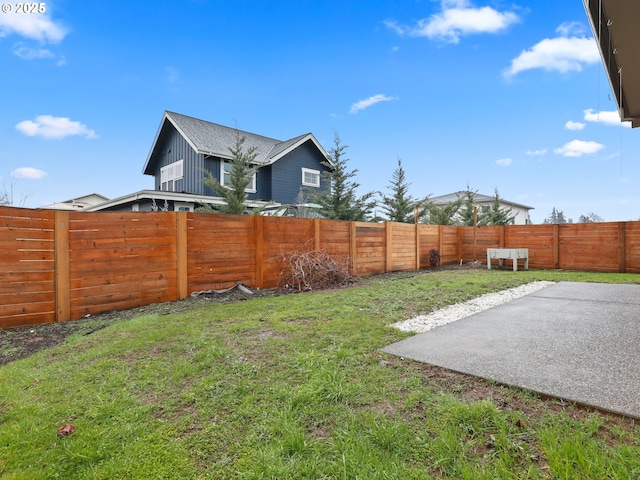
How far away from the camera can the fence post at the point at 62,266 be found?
4391mm

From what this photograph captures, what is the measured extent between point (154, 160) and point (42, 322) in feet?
44.2

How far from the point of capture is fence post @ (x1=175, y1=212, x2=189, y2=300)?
5.55m

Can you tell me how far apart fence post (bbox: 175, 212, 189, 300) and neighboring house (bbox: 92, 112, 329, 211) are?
20.4 ft

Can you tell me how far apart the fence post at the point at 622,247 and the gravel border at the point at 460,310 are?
5.11 m

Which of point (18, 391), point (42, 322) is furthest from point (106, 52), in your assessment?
point (18, 391)

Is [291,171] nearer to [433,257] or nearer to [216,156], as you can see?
[216,156]

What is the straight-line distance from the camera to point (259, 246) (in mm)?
6570

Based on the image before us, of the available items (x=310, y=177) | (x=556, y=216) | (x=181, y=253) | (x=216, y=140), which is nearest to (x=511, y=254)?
(x=310, y=177)

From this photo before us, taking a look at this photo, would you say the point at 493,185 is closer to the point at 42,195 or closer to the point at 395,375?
the point at 395,375

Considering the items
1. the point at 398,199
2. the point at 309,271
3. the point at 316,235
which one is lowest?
the point at 309,271

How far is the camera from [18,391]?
7.50 feet

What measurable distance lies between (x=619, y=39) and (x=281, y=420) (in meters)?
4.46

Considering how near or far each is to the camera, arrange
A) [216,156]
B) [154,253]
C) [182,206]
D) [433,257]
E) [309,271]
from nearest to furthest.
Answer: [154,253], [309,271], [433,257], [182,206], [216,156]

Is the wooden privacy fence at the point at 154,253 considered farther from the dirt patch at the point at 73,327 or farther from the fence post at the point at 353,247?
the dirt patch at the point at 73,327
